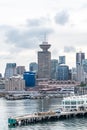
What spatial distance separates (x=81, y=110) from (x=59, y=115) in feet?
25.4

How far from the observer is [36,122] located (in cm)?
8288

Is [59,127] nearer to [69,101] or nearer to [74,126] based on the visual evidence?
[74,126]

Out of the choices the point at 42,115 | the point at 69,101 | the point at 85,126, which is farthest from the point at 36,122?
the point at 69,101

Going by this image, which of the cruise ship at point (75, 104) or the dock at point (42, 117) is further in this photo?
the cruise ship at point (75, 104)

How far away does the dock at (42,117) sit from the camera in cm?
8006

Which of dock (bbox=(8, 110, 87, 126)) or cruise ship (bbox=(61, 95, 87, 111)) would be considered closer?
dock (bbox=(8, 110, 87, 126))

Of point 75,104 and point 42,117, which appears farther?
point 75,104

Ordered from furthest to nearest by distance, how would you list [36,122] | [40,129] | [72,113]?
1. [72,113]
2. [36,122]
3. [40,129]

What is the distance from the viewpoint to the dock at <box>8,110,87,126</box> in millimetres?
80062

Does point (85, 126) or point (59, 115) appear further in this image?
point (59, 115)

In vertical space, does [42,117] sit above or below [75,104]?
below

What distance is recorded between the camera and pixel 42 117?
84438 mm

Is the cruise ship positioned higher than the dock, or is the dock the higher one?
the cruise ship

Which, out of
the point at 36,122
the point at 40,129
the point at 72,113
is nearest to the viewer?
the point at 40,129
